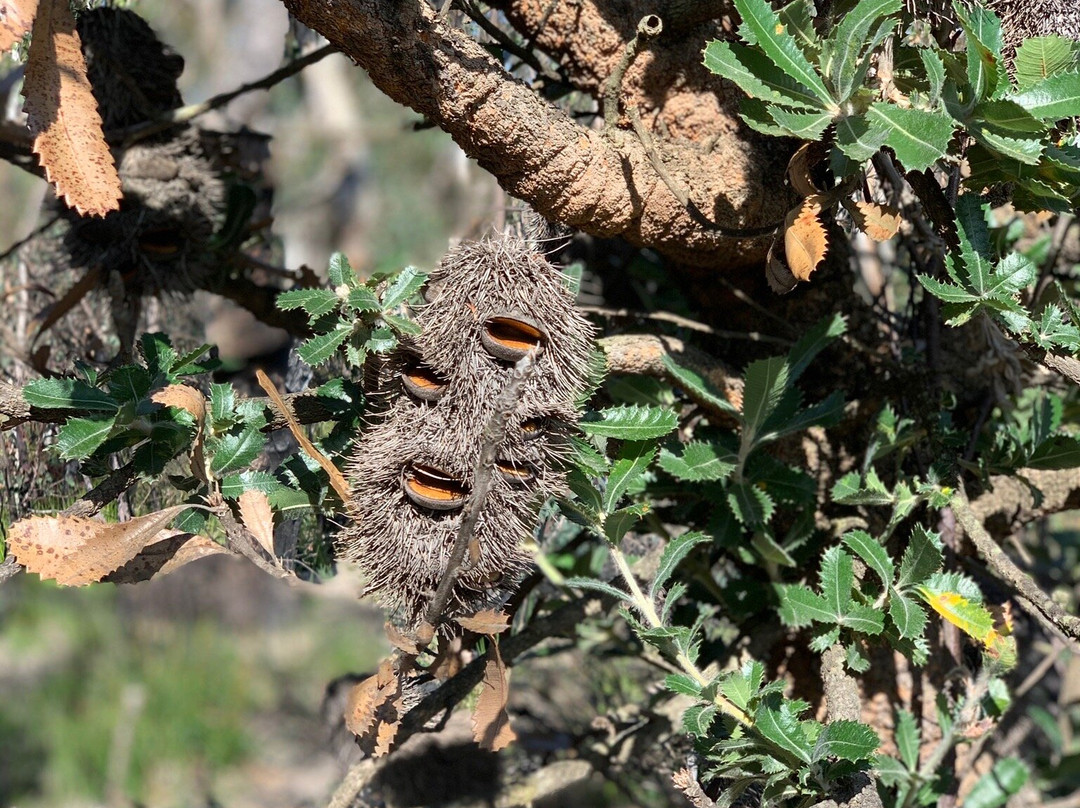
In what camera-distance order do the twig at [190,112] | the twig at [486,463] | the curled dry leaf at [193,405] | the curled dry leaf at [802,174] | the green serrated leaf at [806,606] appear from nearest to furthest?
1. the twig at [486,463]
2. the curled dry leaf at [193,405]
3. the curled dry leaf at [802,174]
4. the green serrated leaf at [806,606]
5. the twig at [190,112]

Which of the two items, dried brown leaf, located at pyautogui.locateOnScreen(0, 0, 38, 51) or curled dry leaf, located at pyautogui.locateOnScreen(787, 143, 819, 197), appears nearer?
dried brown leaf, located at pyautogui.locateOnScreen(0, 0, 38, 51)

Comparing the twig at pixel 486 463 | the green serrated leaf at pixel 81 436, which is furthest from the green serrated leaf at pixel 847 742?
the green serrated leaf at pixel 81 436

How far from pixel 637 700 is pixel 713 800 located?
91cm

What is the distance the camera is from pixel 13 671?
5.08m

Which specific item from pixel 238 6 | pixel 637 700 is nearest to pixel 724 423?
pixel 637 700

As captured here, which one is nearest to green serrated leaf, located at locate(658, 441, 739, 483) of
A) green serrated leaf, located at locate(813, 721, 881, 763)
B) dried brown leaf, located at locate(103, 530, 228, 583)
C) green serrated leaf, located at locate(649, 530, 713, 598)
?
green serrated leaf, located at locate(649, 530, 713, 598)

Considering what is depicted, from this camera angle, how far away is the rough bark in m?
0.94

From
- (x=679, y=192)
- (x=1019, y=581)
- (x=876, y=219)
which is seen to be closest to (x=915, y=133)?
(x=876, y=219)

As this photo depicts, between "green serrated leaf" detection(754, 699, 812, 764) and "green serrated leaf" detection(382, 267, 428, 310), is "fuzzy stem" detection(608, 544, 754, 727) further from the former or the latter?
"green serrated leaf" detection(382, 267, 428, 310)

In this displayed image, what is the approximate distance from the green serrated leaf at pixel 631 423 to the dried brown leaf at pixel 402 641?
281mm

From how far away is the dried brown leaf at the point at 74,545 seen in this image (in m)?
0.86

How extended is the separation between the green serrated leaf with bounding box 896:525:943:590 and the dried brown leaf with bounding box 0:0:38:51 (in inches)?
38.0

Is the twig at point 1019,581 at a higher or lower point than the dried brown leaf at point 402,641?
higher

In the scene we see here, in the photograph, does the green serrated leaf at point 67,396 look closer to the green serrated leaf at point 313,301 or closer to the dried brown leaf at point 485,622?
the green serrated leaf at point 313,301
